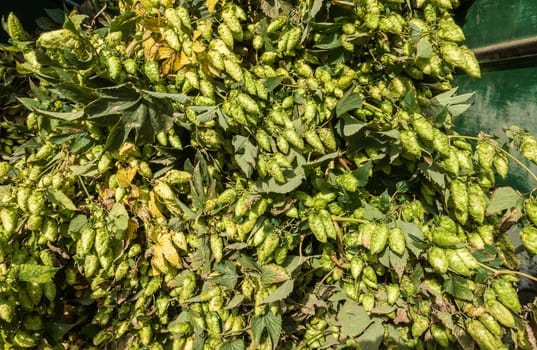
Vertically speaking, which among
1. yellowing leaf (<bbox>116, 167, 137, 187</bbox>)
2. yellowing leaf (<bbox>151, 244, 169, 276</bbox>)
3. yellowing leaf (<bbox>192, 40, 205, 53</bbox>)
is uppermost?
yellowing leaf (<bbox>192, 40, 205, 53</bbox>)

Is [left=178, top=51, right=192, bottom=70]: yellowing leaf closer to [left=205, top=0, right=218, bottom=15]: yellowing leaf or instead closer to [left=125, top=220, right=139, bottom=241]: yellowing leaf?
[left=205, top=0, right=218, bottom=15]: yellowing leaf

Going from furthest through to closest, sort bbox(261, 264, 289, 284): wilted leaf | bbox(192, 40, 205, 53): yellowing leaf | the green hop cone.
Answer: bbox(261, 264, 289, 284): wilted leaf < bbox(192, 40, 205, 53): yellowing leaf < the green hop cone

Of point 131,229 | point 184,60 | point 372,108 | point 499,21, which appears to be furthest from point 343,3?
point 131,229

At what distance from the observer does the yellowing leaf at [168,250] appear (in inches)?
65.8

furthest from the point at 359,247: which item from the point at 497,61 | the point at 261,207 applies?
the point at 497,61

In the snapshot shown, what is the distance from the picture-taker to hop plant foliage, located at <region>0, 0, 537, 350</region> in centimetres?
141

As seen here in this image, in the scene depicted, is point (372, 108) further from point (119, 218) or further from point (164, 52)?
point (119, 218)

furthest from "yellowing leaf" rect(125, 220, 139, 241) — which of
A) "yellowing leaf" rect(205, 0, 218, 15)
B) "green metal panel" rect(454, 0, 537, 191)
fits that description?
"green metal panel" rect(454, 0, 537, 191)

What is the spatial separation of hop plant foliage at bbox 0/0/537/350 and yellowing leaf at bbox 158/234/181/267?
0.01 metres

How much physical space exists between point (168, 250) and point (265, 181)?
57 cm

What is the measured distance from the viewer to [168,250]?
66.0 inches

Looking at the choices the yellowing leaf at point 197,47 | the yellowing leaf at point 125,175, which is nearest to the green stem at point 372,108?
the yellowing leaf at point 197,47

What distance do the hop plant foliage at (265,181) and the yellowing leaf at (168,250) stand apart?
Answer: 0.01m

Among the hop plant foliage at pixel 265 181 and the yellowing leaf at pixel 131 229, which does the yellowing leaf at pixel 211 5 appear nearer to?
the hop plant foliage at pixel 265 181
